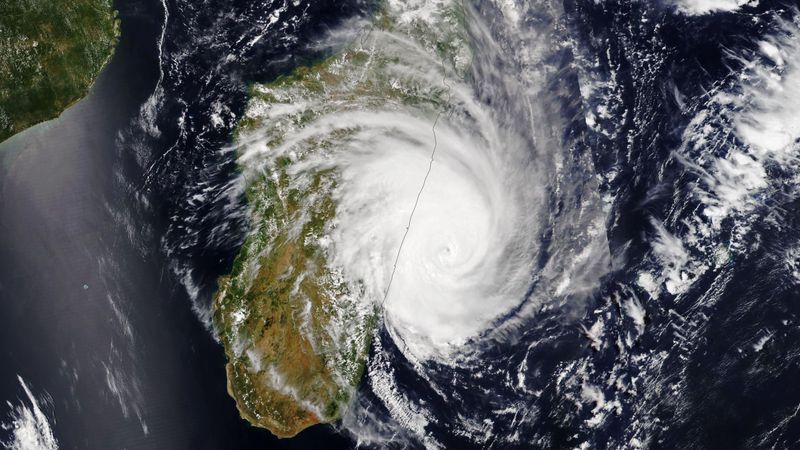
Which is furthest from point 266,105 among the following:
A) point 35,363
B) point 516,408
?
point 516,408

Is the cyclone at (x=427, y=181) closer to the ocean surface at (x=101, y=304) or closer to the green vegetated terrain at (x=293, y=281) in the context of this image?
the green vegetated terrain at (x=293, y=281)

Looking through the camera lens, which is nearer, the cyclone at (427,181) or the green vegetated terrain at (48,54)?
the cyclone at (427,181)

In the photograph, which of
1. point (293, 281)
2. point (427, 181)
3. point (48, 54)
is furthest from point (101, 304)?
point (427, 181)

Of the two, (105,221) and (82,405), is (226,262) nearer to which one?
(105,221)

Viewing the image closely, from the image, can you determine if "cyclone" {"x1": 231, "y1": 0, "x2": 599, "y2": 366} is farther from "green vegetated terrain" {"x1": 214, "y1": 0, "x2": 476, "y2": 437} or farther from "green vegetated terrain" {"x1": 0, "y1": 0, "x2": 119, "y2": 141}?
"green vegetated terrain" {"x1": 0, "y1": 0, "x2": 119, "y2": 141}

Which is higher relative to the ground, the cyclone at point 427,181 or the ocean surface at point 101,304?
the cyclone at point 427,181

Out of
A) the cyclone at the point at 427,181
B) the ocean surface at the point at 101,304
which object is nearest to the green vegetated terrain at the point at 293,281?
the cyclone at the point at 427,181
